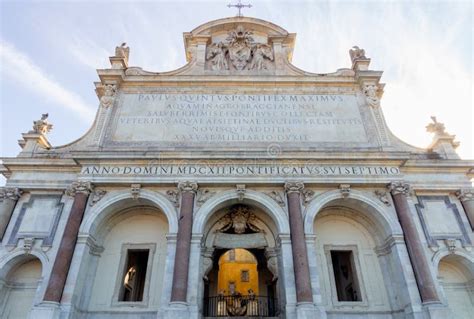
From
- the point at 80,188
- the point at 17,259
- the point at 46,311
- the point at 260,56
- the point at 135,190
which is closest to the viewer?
the point at 46,311

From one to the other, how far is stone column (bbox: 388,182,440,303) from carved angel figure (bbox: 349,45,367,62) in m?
8.17

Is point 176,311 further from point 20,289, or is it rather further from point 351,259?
point 351,259

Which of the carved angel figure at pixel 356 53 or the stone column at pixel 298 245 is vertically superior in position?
the carved angel figure at pixel 356 53

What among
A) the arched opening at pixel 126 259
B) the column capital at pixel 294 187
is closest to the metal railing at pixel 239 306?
the arched opening at pixel 126 259

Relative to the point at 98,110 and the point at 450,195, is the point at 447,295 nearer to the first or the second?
the point at 450,195

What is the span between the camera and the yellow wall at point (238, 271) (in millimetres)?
24219

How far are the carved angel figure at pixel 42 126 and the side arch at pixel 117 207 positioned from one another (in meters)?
5.78

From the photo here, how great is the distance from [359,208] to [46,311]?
12948 millimetres

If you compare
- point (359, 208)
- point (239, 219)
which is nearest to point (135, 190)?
point (239, 219)

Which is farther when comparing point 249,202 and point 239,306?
point 239,306

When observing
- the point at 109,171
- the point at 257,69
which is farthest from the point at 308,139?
the point at 109,171

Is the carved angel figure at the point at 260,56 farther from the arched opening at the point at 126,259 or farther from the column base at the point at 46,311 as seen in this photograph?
the column base at the point at 46,311

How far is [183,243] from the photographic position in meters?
13.1

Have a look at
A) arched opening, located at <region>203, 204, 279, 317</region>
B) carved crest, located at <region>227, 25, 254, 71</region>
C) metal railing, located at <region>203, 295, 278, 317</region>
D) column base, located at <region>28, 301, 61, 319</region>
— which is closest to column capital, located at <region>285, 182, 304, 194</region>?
arched opening, located at <region>203, 204, 279, 317</region>
